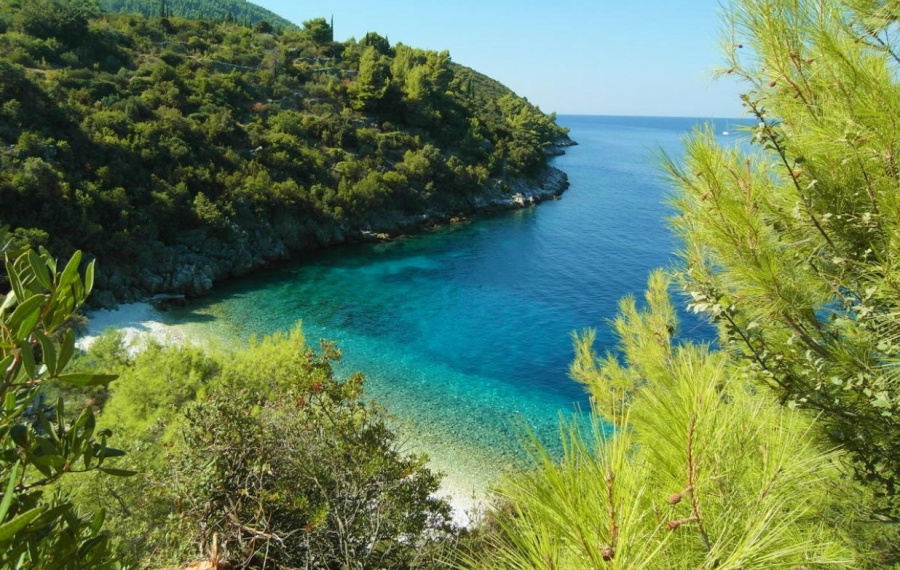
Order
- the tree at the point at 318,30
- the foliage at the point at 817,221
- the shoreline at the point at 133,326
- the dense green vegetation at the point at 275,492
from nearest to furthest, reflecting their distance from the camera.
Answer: the foliage at the point at 817,221
the dense green vegetation at the point at 275,492
the shoreline at the point at 133,326
the tree at the point at 318,30

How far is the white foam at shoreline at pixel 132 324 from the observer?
15.0 metres

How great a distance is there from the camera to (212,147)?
2522 centimetres

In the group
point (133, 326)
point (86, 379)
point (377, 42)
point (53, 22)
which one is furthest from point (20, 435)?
point (377, 42)

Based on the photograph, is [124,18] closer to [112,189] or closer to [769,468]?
[112,189]

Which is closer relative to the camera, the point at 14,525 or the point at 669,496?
the point at 14,525

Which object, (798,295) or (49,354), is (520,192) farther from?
(49,354)

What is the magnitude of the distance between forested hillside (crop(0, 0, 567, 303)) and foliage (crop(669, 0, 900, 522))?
17.7 m

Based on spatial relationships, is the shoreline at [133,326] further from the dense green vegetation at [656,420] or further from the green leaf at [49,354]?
the green leaf at [49,354]

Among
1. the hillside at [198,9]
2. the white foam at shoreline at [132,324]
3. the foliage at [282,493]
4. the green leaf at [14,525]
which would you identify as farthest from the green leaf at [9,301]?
the hillside at [198,9]

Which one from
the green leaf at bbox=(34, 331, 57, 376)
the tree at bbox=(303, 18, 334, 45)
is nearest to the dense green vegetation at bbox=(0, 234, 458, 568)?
the green leaf at bbox=(34, 331, 57, 376)

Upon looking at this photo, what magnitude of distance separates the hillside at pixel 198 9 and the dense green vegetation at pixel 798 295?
172 ft

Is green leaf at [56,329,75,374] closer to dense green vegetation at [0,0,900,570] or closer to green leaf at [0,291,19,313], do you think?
dense green vegetation at [0,0,900,570]

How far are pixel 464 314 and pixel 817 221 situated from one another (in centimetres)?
1763

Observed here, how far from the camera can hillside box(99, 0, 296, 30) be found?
60.0m
